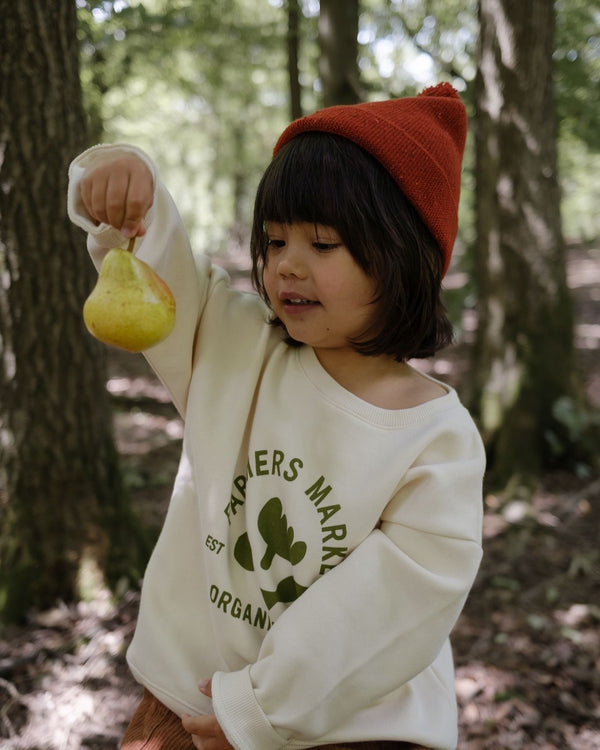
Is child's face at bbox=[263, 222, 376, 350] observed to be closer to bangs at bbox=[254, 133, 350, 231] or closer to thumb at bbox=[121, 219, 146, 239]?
bangs at bbox=[254, 133, 350, 231]

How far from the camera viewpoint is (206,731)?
4.78ft

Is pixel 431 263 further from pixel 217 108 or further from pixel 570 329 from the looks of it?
pixel 217 108

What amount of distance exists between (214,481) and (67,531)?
1708 mm

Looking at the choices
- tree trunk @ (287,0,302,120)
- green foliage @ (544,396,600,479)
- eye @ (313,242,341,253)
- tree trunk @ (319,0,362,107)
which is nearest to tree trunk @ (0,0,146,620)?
eye @ (313,242,341,253)

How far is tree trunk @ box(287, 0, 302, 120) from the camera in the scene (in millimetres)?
7543

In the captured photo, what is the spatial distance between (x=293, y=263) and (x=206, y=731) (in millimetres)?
1122

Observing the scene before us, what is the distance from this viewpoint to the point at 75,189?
1417mm

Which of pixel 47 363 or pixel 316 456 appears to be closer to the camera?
pixel 316 456

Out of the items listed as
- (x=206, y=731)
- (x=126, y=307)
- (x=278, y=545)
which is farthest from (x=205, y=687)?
(x=126, y=307)

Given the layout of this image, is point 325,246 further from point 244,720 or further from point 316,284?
point 244,720

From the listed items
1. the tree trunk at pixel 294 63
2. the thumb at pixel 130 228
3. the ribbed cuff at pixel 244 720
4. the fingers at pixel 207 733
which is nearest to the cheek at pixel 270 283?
the thumb at pixel 130 228

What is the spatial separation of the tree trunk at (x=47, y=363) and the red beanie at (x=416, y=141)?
1.41 metres

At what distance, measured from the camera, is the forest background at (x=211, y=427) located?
2590 millimetres

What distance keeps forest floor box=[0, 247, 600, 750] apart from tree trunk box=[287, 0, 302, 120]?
518 centimetres
